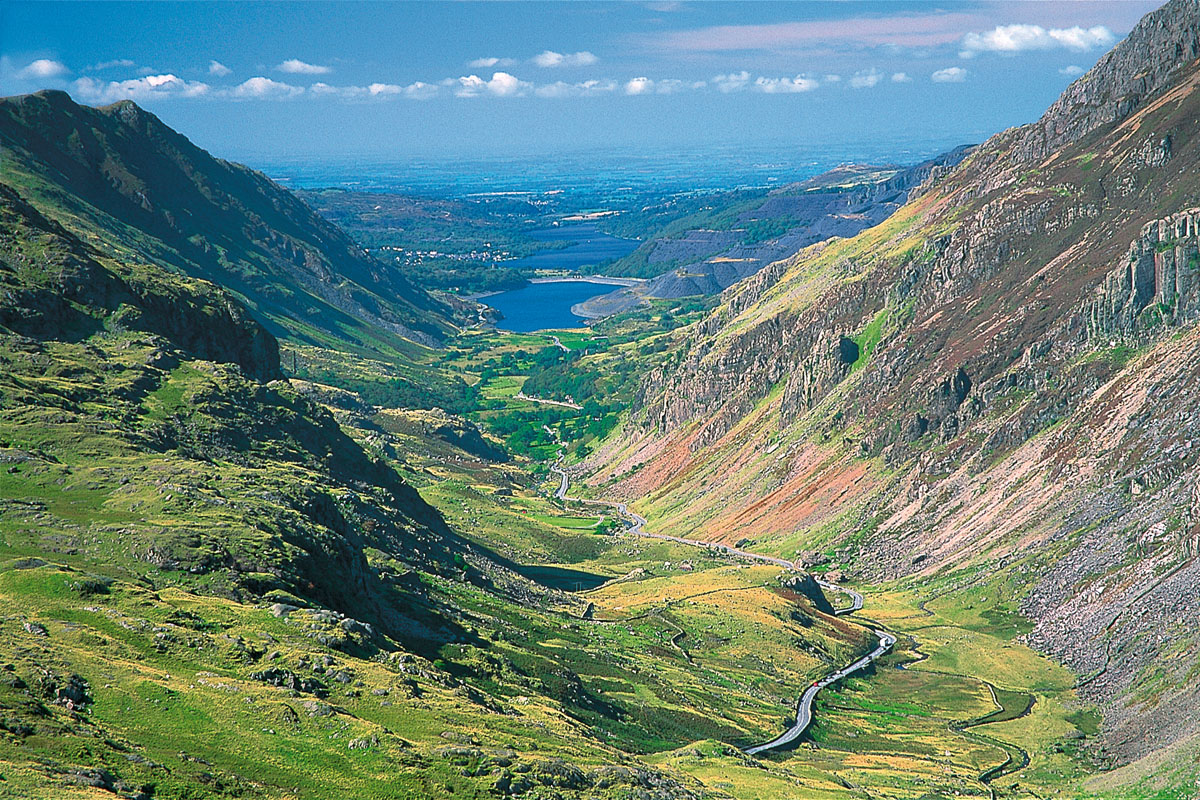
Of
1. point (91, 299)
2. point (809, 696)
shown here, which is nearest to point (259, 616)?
point (91, 299)

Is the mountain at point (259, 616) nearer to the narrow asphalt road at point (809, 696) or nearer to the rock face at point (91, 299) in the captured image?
the rock face at point (91, 299)

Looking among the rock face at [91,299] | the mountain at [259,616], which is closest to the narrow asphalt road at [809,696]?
the mountain at [259,616]

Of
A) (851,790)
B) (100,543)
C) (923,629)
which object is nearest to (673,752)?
(851,790)

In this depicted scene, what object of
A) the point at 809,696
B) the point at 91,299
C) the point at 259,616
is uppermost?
the point at 91,299

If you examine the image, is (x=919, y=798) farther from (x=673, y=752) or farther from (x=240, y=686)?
(x=240, y=686)

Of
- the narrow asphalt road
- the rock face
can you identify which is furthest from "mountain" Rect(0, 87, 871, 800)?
the narrow asphalt road

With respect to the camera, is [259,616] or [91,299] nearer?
[259,616]

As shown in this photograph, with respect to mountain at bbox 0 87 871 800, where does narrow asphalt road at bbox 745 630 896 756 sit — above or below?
below

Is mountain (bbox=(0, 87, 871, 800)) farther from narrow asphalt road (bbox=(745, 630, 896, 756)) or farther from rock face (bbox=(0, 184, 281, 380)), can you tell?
narrow asphalt road (bbox=(745, 630, 896, 756))

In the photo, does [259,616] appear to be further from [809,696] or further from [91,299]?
[809,696]

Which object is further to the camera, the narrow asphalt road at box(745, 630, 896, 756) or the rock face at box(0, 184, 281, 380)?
the rock face at box(0, 184, 281, 380)

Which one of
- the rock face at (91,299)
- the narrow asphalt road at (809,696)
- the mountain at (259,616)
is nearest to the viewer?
the mountain at (259,616)
